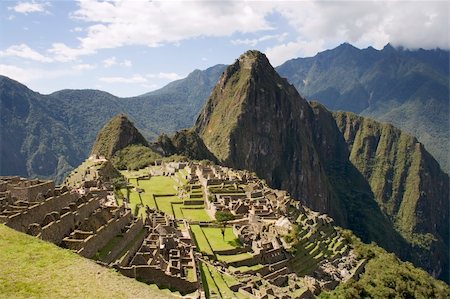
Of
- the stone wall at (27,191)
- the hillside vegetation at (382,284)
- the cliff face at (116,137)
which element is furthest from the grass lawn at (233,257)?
the cliff face at (116,137)

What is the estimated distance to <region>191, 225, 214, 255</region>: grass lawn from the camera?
39.5 m

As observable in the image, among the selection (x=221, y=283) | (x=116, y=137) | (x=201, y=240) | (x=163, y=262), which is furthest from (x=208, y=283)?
(x=116, y=137)

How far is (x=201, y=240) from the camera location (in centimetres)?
4244

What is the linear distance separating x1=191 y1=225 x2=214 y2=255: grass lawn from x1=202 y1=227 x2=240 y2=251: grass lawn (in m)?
0.54

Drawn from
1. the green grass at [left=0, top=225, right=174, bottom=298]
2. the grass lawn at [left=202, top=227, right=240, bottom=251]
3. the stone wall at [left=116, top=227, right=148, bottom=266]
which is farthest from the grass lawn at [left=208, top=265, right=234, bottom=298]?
the green grass at [left=0, top=225, right=174, bottom=298]

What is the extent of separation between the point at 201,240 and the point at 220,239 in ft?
8.49

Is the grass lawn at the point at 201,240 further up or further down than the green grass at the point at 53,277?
further down

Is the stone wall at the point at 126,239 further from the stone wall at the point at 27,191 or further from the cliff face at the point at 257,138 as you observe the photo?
the cliff face at the point at 257,138

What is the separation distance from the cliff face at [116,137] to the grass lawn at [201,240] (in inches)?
3062

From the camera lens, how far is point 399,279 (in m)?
53.9

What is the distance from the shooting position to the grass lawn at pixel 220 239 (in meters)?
42.1

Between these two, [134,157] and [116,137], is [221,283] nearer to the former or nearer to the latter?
[134,157]

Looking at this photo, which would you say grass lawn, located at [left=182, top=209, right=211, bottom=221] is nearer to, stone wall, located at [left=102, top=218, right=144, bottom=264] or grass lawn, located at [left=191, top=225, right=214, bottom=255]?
grass lawn, located at [left=191, top=225, right=214, bottom=255]

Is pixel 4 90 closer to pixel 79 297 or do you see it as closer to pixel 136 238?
pixel 136 238
